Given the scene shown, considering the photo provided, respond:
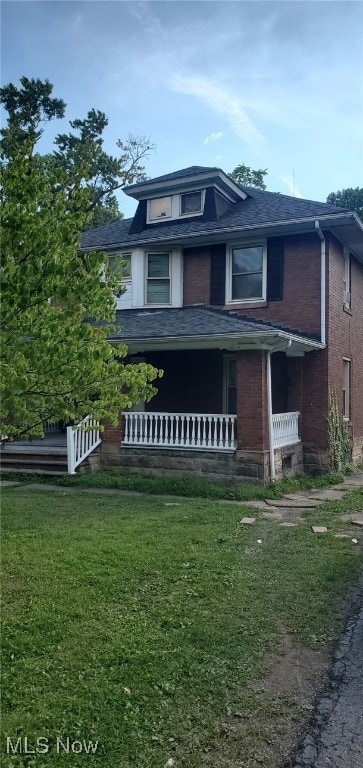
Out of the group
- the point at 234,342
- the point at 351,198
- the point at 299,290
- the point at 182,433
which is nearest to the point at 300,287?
the point at 299,290

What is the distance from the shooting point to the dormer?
14.3 metres

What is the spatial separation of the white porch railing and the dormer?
18.5 ft

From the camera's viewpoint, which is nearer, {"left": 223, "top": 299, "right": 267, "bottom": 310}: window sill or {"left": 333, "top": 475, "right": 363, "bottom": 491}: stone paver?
{"left": 333, "top": 475, "right": 363, "bottom": 491}: stone paver

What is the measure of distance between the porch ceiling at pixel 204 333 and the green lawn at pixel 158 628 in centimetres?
399

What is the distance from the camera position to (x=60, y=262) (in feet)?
11.3

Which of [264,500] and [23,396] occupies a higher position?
[23,396]

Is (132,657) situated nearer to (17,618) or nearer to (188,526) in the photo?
(17,618)

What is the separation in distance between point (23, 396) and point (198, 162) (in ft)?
49.0

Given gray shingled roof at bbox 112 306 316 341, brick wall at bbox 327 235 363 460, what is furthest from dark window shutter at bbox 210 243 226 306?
brick wall at bbox 327 235 363 460

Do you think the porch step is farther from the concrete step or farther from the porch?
the porch

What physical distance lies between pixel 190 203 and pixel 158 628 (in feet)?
41.9

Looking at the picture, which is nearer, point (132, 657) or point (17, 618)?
point (132, 657)

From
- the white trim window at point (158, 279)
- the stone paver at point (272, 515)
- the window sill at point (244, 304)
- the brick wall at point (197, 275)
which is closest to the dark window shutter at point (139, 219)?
the white trim window at point (158, 279)

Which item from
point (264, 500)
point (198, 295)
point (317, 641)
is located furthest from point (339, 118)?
point (317, 641)
